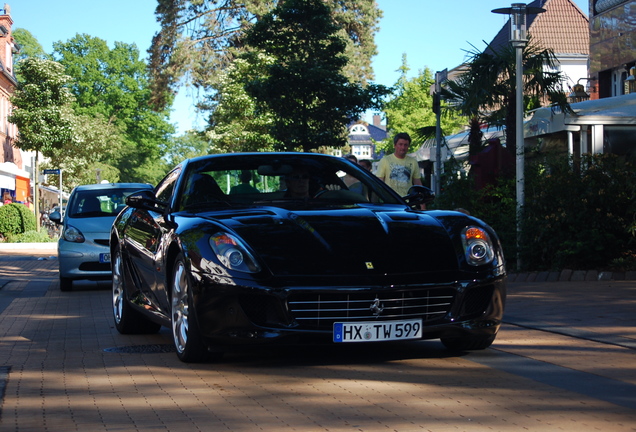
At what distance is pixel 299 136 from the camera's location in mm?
34969

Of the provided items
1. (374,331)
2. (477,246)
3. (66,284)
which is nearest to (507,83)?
(66,284)

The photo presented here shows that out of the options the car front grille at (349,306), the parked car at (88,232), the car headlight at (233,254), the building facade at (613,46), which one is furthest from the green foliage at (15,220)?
the car front grille at (349,306)

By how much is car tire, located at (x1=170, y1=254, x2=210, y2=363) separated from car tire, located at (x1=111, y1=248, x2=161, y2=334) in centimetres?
189

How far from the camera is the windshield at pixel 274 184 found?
25.6 feet

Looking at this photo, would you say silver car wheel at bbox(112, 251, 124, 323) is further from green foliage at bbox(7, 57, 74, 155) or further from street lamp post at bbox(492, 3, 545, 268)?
green foliage at bbox(7, 57, 74, 155)

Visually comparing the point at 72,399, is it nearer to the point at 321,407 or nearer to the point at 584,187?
the point at 321,407

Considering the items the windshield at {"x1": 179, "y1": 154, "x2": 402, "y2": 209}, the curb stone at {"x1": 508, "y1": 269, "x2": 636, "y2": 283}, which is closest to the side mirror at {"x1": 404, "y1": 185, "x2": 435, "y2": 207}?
the windshield at {"x1": 179, "y1": 154, "x2": 402, "y2": 209}

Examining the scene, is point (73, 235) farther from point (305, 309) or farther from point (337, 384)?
point (337, 384)

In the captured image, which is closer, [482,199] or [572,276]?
[572,276]

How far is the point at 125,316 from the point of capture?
918 cm

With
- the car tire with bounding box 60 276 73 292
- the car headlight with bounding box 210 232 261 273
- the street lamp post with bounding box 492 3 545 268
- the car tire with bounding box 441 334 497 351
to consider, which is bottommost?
the car tire with bounding box 60 276 73 292

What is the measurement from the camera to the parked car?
1554 centimetres

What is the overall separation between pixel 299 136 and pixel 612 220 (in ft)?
71.1

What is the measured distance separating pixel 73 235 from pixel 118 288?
6.55 m
